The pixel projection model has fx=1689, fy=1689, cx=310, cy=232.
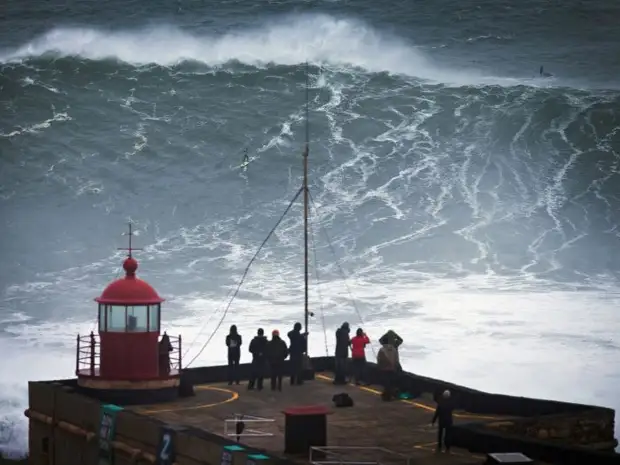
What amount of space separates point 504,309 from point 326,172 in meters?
8.78

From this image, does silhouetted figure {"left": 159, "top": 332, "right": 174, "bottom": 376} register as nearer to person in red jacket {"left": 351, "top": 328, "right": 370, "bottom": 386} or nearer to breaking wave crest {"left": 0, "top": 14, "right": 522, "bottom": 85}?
person in red jacket {"left": 351, "top": 328, "right": 370, "bottom": 386}

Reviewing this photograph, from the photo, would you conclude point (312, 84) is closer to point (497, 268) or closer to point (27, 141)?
point (27, 141)

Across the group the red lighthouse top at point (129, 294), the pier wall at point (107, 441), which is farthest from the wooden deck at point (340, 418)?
the red lighthouse top at point (129, 294)

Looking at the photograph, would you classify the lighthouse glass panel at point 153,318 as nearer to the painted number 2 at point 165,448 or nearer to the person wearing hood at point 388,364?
the person wearing hood at point 388,364

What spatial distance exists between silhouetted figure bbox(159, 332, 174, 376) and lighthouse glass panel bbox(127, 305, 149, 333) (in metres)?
0.29

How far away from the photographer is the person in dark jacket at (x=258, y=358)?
67.1 feet

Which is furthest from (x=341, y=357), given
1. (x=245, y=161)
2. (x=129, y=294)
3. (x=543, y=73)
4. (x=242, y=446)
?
(x=543, y=73)

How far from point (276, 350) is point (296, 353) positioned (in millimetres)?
644

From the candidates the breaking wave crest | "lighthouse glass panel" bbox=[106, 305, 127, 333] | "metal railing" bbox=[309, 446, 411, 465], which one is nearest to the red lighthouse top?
"lighthouse glass panel" bbox=[106, 305, 127, 333]

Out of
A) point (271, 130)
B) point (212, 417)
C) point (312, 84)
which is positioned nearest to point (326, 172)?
point (271, 130)

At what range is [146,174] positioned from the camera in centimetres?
4856

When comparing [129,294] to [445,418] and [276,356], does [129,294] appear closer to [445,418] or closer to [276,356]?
[276,356]

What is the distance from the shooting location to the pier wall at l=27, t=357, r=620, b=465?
1572cm

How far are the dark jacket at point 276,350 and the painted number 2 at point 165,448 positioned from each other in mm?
3620
